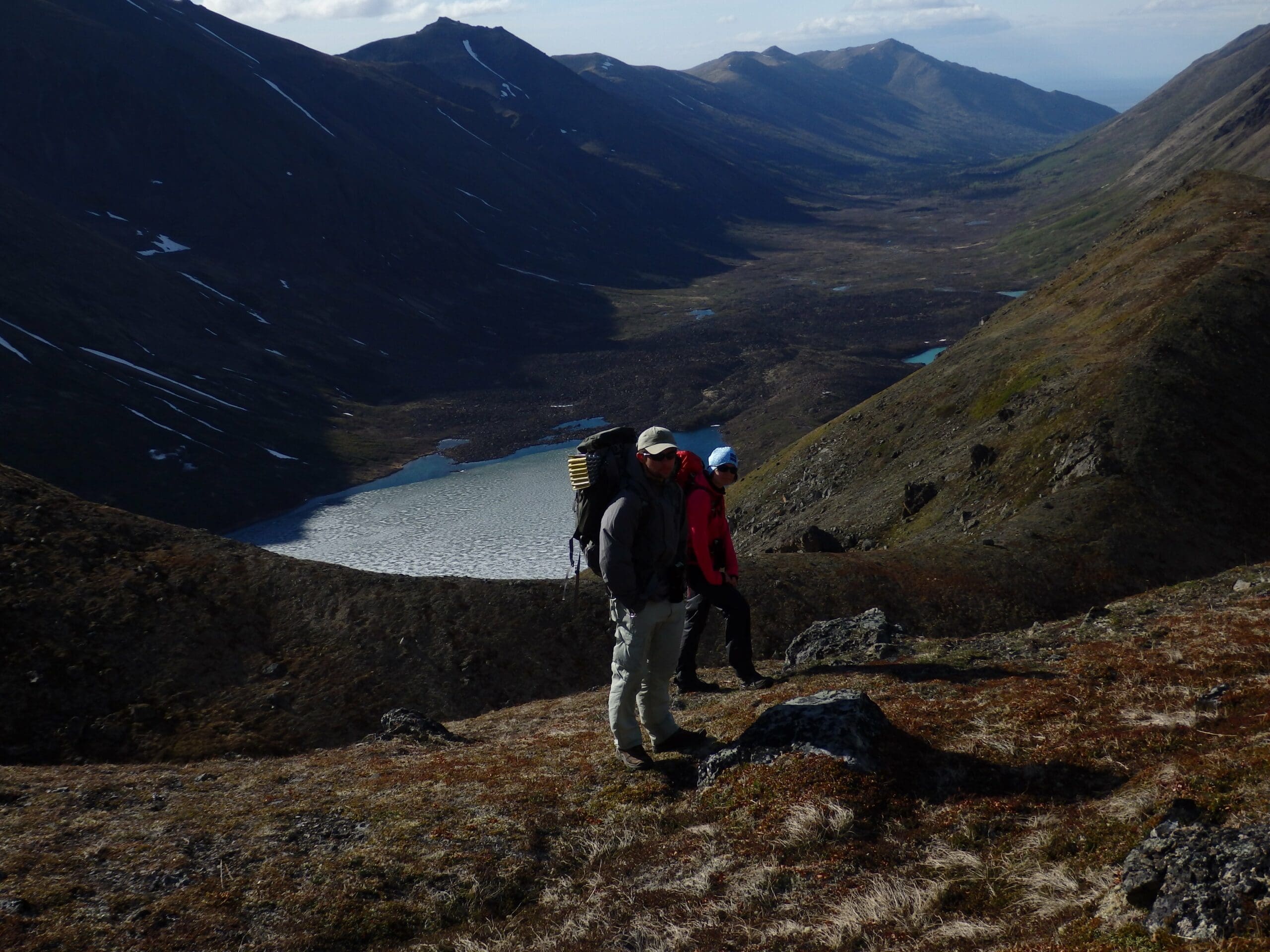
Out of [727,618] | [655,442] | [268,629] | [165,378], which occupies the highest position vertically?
[655,442]

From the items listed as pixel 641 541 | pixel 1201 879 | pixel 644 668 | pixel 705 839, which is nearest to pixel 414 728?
pixel 644 668

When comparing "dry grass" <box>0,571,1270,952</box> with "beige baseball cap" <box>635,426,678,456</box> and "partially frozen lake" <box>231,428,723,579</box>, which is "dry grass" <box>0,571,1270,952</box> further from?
"partially frozen lake" <box>231,428,723,579</box>

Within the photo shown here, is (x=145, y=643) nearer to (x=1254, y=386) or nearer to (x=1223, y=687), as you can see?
(x=1223, y=687)

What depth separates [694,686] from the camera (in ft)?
64.4

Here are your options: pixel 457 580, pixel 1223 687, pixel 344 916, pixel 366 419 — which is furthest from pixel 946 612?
pixel 366 419

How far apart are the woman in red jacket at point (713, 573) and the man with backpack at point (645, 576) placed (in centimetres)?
153

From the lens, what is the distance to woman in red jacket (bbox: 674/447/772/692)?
Result: 16.1 meters

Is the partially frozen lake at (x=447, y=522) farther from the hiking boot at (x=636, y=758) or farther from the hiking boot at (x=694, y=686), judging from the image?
the hiking boot at (x=636, y=758)

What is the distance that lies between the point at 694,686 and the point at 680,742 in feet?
17.4

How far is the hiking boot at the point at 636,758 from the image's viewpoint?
46.0 ft

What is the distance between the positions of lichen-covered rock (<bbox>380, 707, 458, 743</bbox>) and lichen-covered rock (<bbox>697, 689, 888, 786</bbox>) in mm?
9911

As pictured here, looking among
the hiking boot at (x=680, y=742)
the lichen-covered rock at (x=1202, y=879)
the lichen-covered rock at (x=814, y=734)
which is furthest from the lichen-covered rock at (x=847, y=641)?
the lichen-covered rock at (x=1202, y=879)

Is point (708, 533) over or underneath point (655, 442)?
underneath

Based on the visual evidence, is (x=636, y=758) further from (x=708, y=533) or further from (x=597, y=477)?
(x=597, y=477)
